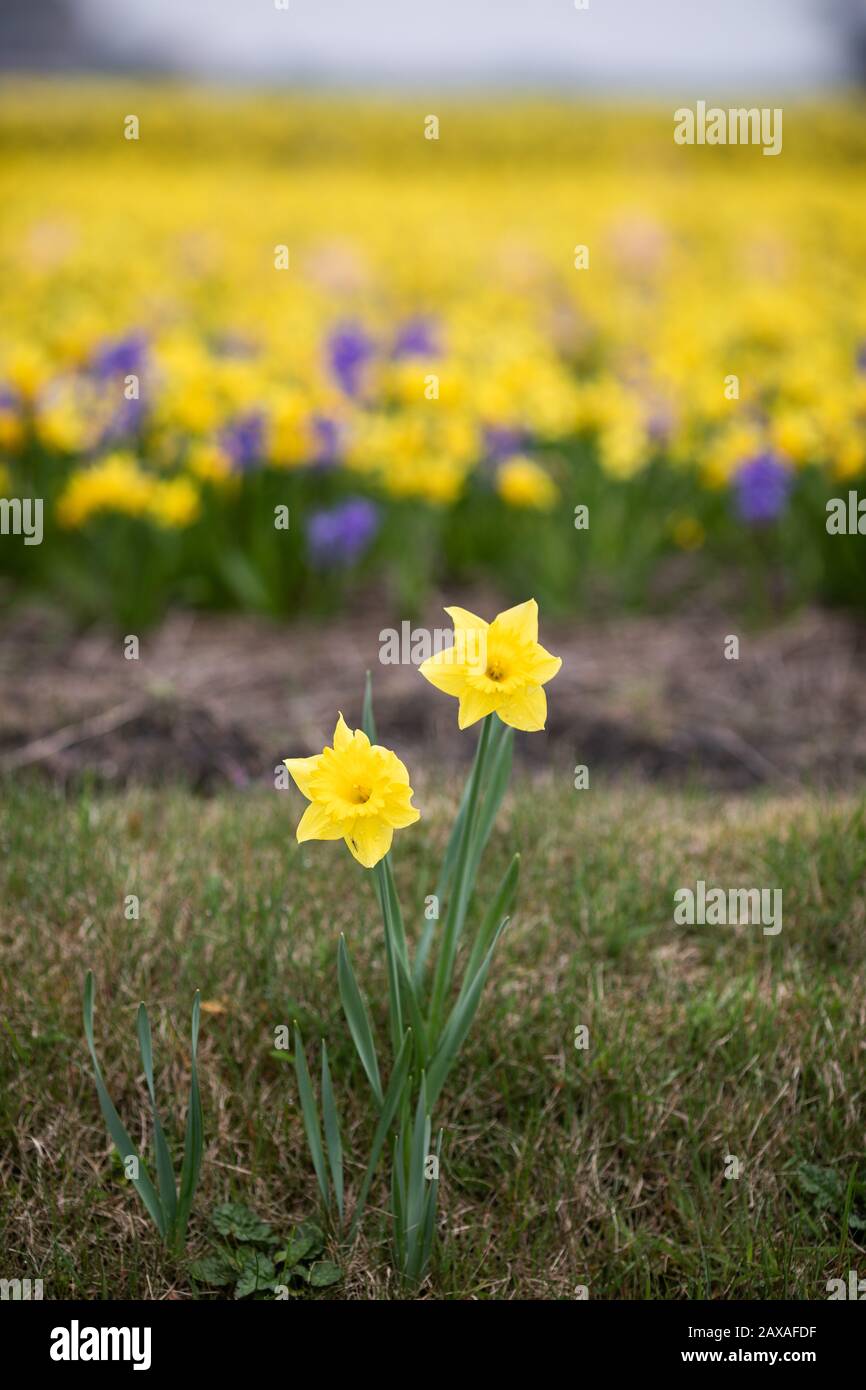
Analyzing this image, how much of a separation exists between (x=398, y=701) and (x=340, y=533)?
68cm

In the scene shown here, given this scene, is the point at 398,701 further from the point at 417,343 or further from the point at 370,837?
the point at 370,837

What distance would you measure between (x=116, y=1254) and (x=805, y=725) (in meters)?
2.45

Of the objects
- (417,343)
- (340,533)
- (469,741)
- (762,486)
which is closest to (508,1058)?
(469,741)

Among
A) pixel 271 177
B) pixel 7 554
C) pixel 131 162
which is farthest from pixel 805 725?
pixel 131 162

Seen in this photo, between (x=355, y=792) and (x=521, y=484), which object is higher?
(x=521, y=484)

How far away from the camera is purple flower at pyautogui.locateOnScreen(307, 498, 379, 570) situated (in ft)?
12.7

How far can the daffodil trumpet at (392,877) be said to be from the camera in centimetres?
146

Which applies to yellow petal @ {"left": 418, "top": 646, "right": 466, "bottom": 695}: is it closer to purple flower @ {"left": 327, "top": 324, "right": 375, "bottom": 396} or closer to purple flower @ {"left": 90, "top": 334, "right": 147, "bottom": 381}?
purple flower @ {"left": 90, "top": 334, "right": 147, "bottom": 381}

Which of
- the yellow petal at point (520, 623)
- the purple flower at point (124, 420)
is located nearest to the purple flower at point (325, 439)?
the purple flower at point (124, 420)

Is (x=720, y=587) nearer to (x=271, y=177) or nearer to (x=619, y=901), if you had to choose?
(x=619, y=901)

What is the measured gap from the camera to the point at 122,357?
13.8 feet

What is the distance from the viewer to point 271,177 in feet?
66.3

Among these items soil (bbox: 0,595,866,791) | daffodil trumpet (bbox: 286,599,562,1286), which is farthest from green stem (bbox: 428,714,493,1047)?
soil (bbox: 0,595,866,791)

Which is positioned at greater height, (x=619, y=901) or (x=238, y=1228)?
(x=619, y=901)
